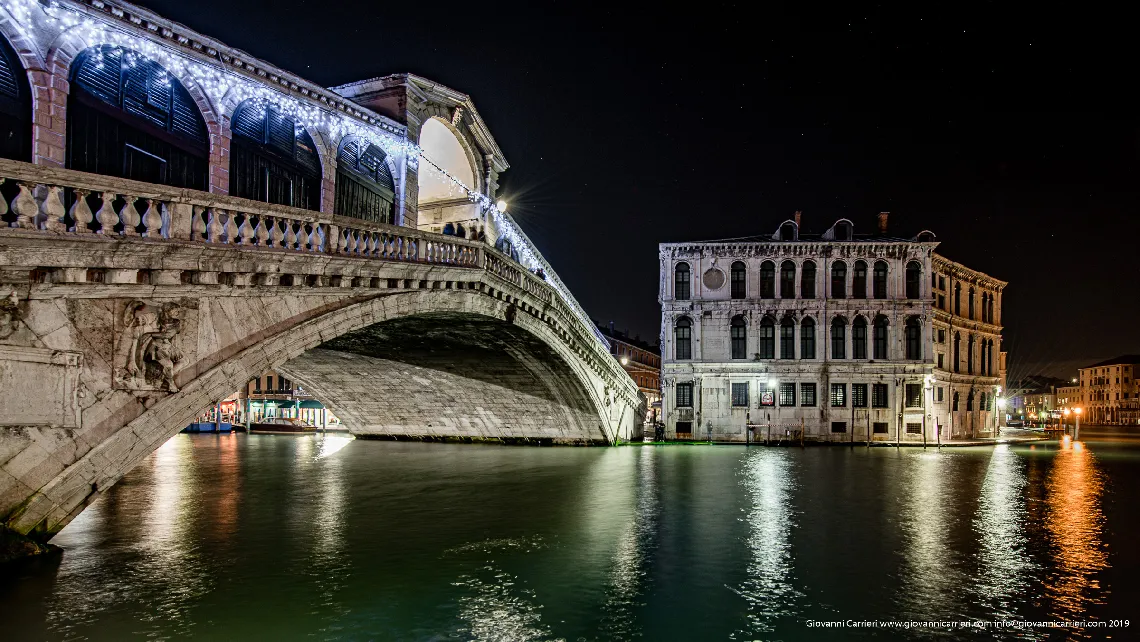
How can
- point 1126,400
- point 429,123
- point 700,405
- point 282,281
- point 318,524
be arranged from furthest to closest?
point 1126,400 < point 700,405 < point 429,123 < point 318,524 < point 282,281

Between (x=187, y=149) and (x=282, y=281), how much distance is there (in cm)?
399

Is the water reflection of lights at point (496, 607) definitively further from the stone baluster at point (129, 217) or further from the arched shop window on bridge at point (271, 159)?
the arched shop window on bridge at point (271, 159)

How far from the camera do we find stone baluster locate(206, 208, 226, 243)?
10211 millimetres

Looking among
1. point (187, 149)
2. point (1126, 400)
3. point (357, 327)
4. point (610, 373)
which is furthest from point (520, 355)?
point (1126, 400)

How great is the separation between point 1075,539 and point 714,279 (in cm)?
2559

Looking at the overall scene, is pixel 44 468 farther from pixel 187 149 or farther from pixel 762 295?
pixel 762 295

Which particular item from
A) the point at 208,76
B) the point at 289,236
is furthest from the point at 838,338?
the point at 208,76

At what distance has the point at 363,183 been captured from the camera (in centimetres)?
1817

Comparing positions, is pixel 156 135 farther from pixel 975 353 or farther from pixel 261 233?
pixel 975 353

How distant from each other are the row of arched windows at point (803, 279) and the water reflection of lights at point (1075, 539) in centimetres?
1504

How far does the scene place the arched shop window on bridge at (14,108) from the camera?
1029cm

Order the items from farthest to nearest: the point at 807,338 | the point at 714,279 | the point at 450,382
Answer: the point at 807,338, the point at 714,279, the point at 450,382

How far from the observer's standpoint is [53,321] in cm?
866

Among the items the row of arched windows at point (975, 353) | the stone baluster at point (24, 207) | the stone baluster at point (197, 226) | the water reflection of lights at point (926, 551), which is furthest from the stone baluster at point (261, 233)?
the row of arched windows at point (975, 353)
